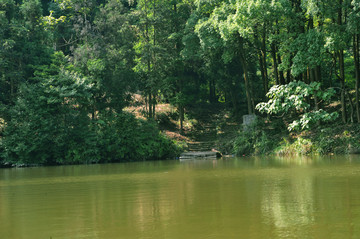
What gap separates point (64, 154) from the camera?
874 inches

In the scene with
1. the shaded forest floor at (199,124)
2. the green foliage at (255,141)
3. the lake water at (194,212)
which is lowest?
the lake water at (194,212)

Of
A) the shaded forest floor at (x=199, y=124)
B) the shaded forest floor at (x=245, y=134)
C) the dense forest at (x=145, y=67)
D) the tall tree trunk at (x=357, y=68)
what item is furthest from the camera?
the shaded forest floor at (x=199, y=124)

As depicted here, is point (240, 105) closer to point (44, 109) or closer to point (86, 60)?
point (86, 60)

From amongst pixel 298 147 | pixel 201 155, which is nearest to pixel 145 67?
pixel 201 155

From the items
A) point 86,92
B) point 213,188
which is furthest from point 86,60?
point 213,188

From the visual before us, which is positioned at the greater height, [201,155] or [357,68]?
[357,68]

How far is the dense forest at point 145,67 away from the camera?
19.7m

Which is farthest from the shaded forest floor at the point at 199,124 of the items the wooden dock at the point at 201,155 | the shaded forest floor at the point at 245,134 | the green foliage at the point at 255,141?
the wooden dock at the point at 201,155

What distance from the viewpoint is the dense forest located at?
19719mm

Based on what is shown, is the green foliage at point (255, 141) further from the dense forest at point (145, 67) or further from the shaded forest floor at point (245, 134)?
the dense forest at point (145, 67)

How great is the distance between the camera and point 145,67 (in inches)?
1090

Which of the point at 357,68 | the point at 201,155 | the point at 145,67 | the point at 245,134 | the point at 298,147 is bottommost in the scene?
the point at 201,155

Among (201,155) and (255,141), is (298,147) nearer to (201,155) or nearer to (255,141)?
(255,141)

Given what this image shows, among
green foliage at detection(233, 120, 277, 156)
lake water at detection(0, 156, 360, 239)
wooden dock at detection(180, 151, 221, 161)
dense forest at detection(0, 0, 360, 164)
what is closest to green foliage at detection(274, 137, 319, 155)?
green foliage at detection(233, 120, 277, 156)
